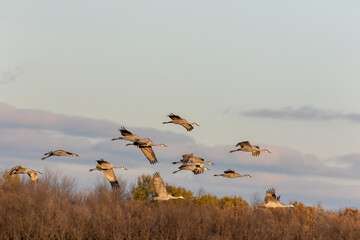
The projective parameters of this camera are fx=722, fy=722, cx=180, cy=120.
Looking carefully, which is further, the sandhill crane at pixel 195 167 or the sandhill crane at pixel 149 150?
the sandhill crane at pixel 195 167

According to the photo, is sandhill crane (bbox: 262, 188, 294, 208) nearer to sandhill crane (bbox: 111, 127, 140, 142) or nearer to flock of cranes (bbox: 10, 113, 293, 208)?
flock of cranes (bbox: 10, 113, 293, 208)

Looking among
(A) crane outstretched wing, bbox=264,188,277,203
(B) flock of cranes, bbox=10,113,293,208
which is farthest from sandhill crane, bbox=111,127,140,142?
(A) crane outstretched wing, bbox=264,188,277,203

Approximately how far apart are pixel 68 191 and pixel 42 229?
884 inches

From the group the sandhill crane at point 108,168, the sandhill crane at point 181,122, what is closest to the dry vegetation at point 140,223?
the sandhill crane at point 108,168

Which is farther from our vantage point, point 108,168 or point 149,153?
point 108,168

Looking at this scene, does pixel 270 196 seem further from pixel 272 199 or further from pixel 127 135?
pixel 127 135

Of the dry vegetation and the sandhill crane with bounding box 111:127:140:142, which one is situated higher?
the sandhill crane with bounding box 111:127:140:142

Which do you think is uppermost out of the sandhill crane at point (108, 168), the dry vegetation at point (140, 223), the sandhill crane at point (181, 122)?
the sandhill crane at point (181, 122)

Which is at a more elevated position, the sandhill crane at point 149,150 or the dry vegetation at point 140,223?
the sandhill crane at point 149,150

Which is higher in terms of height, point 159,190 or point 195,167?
point 195,167

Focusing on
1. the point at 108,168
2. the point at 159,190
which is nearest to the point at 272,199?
the point at 159,190

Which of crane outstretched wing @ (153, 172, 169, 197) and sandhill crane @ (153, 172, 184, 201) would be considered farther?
crane outstretched wing @ (153, 172, 169, 197)

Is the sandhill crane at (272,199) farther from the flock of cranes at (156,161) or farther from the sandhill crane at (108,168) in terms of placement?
the sandhill crane at (108,168)

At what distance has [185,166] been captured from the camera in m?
36.9
